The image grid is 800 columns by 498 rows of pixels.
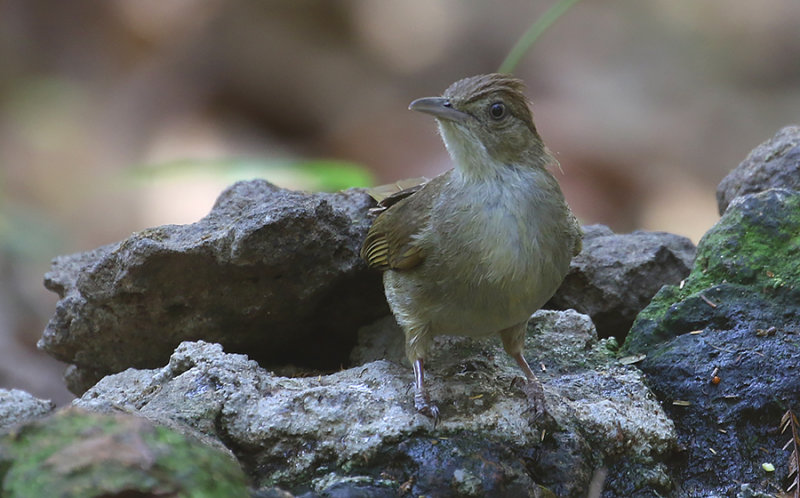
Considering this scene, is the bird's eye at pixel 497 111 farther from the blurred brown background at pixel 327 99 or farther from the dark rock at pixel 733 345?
the blurred brown background at pixel 327 99

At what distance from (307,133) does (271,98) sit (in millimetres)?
634

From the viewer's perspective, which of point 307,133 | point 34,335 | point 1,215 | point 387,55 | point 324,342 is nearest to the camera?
point 324,342

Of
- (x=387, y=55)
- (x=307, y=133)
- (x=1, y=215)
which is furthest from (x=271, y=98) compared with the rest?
(x=1, y=215)

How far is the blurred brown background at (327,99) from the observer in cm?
996

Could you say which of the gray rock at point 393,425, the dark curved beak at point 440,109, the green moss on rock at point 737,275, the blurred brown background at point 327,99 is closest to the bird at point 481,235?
the dark curved beak at point 440,109

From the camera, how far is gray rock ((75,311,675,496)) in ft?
10.7

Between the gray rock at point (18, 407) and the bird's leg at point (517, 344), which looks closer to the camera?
the bird's leg at point (517, 344)

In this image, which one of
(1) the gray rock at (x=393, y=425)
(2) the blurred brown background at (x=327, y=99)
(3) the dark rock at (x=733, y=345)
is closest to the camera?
(1) the gray rock at (x=393, y=425)

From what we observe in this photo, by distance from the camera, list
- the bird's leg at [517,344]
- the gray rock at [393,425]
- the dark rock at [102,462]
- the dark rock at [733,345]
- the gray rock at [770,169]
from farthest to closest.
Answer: the gray rock at [770,169] < the bird's leg at [517,344] < the dark rock at [733,345] < the gray rock at [393,425] < the dark rock at [102,462]

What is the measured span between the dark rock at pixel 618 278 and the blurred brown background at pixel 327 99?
4.81 metres

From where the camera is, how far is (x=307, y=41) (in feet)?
37.0

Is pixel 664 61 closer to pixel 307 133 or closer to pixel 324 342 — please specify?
pixel 307 133

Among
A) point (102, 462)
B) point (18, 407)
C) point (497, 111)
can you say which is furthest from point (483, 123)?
point (18, 407)

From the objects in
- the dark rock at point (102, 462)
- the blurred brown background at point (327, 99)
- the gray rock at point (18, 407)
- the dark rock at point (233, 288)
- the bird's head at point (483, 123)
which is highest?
the blurred brown background at point (327, 99)
